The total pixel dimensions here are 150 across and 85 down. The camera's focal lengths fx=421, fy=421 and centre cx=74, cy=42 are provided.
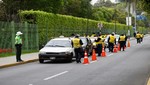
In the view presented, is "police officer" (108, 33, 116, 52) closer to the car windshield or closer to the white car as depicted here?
the car windshield

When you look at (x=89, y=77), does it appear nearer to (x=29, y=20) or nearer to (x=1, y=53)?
(x=1, y=53)

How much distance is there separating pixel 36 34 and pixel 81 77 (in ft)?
75.7

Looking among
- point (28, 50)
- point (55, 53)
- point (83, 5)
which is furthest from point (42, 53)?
point (83, 5)

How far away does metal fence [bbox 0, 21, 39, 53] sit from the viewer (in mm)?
31656

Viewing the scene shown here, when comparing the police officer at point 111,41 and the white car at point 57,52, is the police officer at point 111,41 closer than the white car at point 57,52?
No

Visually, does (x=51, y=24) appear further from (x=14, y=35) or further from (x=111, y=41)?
(x=14, y=35)

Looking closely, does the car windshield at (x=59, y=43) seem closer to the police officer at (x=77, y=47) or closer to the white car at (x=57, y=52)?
the white car at (x=57, y=52)

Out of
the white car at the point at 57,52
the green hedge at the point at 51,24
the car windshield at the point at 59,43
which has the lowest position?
the white car at the point at 57,52

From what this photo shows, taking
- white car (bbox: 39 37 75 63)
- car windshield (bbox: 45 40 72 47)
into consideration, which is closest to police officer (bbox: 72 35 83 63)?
white car (bbox: 39 37 75 63)

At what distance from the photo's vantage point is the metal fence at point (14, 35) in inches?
1246

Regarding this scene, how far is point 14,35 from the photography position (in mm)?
33406

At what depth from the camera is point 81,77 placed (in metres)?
16.0

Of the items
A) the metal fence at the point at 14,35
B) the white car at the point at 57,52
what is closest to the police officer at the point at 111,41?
the metal fence at the point at 14,35

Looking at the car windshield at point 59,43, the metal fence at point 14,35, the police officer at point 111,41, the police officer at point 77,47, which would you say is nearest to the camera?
the police officer at point 77,47
